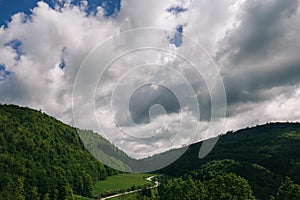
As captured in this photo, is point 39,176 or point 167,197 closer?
point 167,197

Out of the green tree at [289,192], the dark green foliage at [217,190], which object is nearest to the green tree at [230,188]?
the dark green foliage at [217,190]

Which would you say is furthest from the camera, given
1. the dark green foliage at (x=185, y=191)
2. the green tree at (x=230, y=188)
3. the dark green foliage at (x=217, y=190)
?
the dark green foliage at (x=185, y=191)

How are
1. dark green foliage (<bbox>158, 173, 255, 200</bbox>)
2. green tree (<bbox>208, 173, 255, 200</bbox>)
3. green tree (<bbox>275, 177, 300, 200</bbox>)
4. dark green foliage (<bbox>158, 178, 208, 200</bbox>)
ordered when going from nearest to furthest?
green tree (<bbox>275, 177, 300, 200</bbox>) → green tree (<bbox>208, 173, 255, 200</bbox>) → dark green foliage (<bbox>158, 173, 255, 200</bbox>) → dark green foliage (<bbox>158, 178, 208, 200</bbox>)

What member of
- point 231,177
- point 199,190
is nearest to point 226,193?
point 231,177

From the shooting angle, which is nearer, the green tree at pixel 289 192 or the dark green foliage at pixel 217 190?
the green tree at pixel 289 192

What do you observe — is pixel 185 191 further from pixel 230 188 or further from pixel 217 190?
pixel 230 188

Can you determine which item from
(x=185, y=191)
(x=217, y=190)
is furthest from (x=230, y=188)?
(x=185, y=191)

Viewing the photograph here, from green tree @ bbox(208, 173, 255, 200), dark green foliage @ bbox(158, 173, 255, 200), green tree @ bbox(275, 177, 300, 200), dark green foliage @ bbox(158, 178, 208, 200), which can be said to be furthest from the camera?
dark green foliage @ bbox(158, 178, 208, 200)

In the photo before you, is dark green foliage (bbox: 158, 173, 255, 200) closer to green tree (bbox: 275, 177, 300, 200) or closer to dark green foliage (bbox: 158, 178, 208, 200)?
dark green foliage (bbox: 158, 178, 208, 200)

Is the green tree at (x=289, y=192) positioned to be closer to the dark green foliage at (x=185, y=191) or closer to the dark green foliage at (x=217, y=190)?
the dark green foliage at (x=217, y=190)

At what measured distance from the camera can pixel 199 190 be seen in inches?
3971

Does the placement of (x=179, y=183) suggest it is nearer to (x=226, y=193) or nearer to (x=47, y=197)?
(x=226, y=193)

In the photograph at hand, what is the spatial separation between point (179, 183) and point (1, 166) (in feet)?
386

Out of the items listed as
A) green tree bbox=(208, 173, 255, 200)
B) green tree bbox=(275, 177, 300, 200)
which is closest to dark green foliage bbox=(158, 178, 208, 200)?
green tree bbox=(208, 173, 255, 200)
